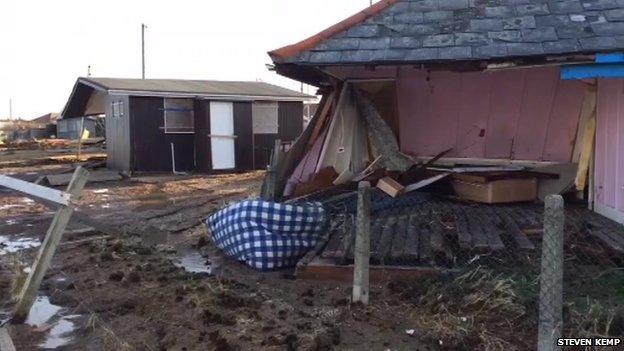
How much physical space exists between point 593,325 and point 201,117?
16.5 m

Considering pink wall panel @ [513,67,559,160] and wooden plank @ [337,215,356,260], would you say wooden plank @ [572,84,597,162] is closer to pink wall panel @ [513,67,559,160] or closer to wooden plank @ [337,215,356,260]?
pink wall panel @ [513,67,559,160]

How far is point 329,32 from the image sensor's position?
7410 millimetres

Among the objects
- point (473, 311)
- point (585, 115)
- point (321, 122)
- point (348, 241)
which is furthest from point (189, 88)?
point (473, 311)

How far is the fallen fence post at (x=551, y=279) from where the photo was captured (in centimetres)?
325

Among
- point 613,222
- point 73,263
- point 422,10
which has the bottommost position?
point 73,263

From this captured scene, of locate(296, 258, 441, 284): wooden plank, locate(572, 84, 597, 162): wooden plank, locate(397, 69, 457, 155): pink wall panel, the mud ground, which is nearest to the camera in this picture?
the mud ground

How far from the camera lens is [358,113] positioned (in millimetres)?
8969

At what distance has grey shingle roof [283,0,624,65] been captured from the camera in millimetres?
6453

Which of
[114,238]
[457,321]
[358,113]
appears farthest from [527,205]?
[114,238]

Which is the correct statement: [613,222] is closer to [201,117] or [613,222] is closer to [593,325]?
[593,325]

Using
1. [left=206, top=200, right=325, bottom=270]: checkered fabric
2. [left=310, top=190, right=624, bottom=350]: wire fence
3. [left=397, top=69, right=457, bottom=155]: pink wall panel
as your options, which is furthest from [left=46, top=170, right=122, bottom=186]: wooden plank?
[left=310, top=190, right=624, bottom=350]: wire fence

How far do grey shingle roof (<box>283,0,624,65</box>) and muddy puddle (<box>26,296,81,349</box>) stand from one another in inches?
147

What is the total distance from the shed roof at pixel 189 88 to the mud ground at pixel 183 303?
10.1 metres

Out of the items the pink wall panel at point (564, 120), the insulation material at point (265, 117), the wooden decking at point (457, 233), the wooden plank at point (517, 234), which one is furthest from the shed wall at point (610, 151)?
the insulation material at point (265, 117)
